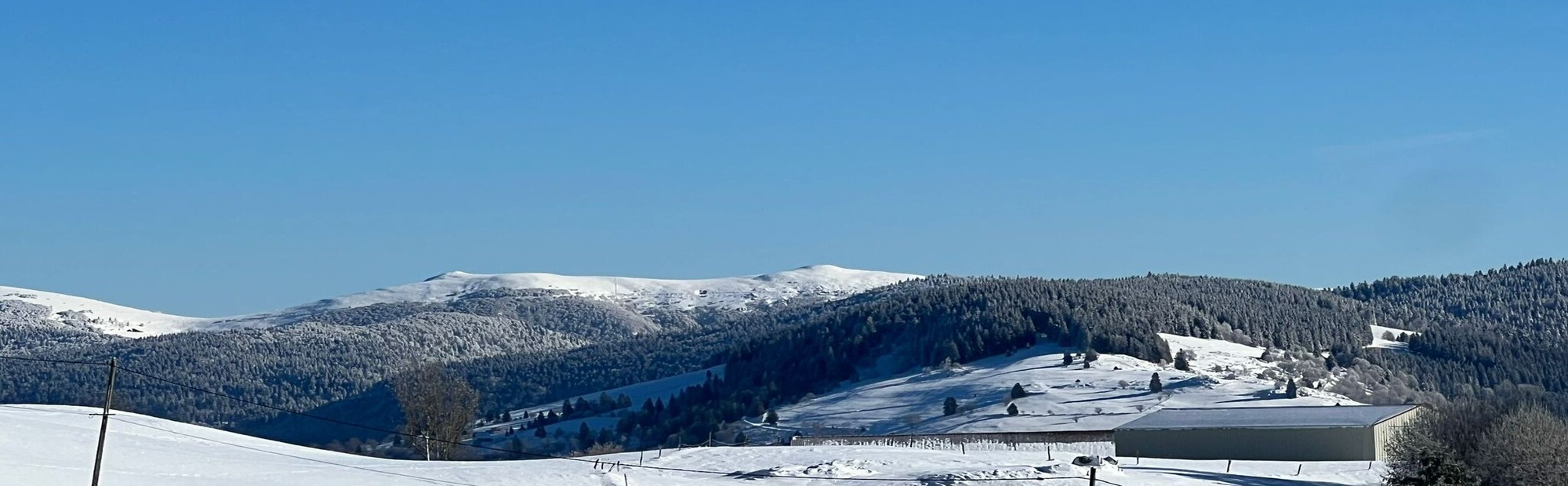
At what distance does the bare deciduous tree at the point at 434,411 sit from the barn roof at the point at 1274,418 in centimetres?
4171

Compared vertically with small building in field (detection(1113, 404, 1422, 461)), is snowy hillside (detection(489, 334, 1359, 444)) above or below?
above

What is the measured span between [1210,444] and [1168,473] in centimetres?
1788

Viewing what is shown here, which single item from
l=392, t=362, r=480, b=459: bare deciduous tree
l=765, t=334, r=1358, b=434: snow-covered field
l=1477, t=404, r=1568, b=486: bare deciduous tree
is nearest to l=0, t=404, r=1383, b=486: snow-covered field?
l=1477, t=404, r=1568, b=486: bare deciduous tree

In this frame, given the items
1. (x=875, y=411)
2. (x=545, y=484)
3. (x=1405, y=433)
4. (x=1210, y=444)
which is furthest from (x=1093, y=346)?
(x=545, y=484)

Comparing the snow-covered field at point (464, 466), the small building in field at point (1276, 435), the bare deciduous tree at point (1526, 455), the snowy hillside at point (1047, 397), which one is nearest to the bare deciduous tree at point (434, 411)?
the snow-covered field at point (464, 466)

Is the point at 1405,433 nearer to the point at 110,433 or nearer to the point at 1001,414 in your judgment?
the point at 110,433

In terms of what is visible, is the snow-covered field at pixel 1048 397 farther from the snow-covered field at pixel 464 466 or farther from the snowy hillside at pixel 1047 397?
the snow-covered field at pixel 464 466

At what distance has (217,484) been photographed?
68.6 m

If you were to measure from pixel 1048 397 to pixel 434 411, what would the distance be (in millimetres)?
68990

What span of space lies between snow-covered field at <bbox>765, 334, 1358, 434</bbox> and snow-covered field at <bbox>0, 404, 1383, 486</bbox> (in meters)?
57.8

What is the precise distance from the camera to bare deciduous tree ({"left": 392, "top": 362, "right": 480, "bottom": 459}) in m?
113

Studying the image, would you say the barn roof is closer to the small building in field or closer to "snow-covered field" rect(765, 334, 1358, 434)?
the small building in field

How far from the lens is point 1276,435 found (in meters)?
96.1

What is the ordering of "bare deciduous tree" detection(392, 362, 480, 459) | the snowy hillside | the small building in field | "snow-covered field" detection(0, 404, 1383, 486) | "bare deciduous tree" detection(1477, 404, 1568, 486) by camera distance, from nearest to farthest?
"snow-covered field" detection(0, 404, 1383, 486) < "bare deciduous tree" detection(1477, 404, 1568, 486) < the small building in field < "bare deciduous tree" detection(392, 362, 480, 459) < the snowy hillside
